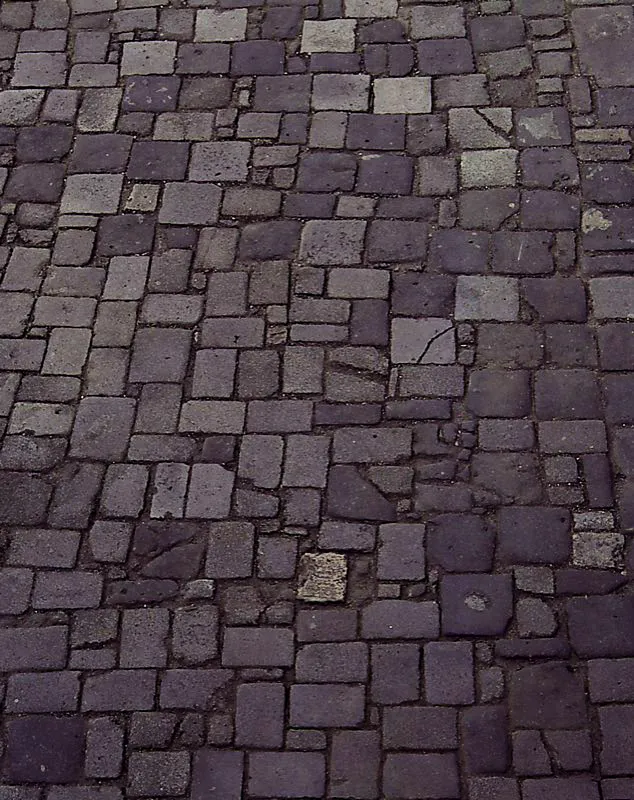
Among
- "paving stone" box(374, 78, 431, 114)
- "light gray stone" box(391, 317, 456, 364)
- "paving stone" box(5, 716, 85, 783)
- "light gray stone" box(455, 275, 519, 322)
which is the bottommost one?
"paving stone" box(5, 716, 85, 783)

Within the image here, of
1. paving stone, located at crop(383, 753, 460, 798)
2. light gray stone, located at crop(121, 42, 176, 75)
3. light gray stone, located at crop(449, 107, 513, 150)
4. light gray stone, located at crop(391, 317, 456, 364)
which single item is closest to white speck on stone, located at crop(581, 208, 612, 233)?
light gray stone, located at crop(449, 107, 513, 150)

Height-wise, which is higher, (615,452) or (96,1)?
(96,1)

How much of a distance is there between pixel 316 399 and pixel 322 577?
1079 millimetres

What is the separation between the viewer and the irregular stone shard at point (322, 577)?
618 centimetres

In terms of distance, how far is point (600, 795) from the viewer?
5598 millimetres

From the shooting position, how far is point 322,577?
623cm

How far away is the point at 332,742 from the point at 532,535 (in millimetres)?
1445

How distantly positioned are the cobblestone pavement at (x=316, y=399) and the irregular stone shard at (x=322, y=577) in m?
0.02

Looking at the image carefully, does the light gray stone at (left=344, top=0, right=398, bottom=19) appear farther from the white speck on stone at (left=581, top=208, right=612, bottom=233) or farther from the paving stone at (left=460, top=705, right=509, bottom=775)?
the paving stone at (left=460, top=705, right=509, bottom=775)

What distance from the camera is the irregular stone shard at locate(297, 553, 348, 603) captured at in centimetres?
618

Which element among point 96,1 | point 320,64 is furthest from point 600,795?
point 96,1

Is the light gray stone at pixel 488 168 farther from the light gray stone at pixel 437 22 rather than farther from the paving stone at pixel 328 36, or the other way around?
the paving stone at pixel 328 36

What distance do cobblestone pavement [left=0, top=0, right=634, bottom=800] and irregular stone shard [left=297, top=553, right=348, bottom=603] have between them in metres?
0.02

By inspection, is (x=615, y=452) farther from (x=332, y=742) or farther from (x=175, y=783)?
(x=175, y=783)
